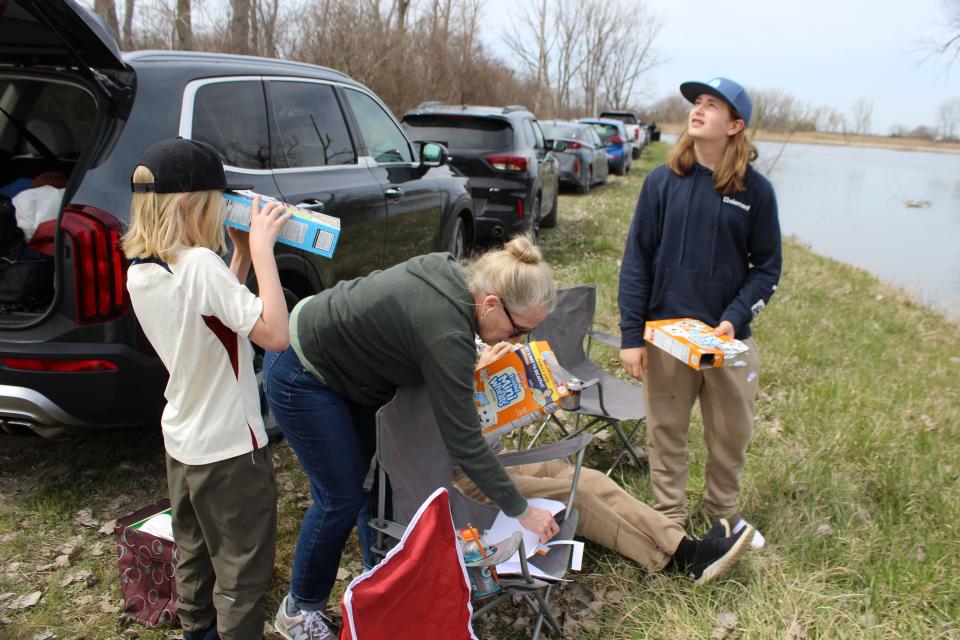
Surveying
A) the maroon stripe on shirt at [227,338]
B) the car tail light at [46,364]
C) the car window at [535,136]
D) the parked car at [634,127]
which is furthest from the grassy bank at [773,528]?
the parked car at [634,127]

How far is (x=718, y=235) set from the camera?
8.87 feet

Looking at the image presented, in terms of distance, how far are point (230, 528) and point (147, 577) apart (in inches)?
27.3

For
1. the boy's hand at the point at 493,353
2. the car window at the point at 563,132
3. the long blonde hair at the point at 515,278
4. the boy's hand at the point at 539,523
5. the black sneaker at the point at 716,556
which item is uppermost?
the car window at the point at 563,132

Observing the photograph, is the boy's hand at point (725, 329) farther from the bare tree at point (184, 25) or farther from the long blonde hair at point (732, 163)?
Result: the bare tree at point (184, 25)

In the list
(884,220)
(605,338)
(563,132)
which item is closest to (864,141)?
(884,220)

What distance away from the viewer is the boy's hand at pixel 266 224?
1939 millimetres

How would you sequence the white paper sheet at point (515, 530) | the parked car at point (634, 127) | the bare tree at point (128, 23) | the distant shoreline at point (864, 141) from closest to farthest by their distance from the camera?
1. the white paper sheet at point (515, 530)
2. the bare tree at point (128, 23)
3. the parked car at point (634, 127)
4. the distant shoreline at point (864, 141)

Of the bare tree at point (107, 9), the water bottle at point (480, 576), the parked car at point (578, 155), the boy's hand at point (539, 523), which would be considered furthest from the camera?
the parked car at point (578, 155)

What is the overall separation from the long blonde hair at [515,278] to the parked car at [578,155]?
12506 mm

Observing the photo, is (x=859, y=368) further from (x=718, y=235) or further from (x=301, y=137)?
(x=301, y=137)

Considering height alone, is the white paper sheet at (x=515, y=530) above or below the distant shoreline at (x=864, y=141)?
below

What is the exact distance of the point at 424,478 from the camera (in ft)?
7.61

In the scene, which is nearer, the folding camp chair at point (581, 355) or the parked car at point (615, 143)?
the folding camp chair at point (581, 355)

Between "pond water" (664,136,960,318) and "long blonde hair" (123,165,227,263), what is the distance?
27.5 ft
